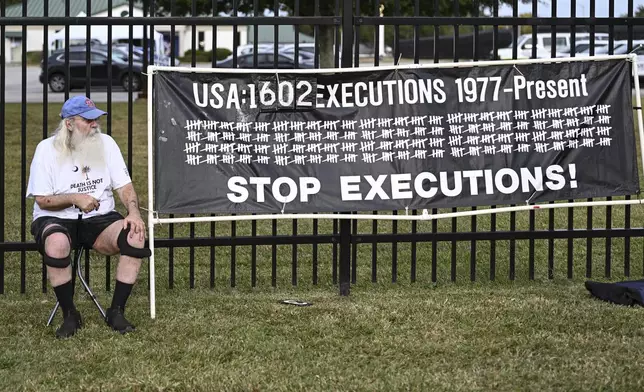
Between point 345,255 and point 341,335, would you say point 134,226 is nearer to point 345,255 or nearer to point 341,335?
point 341,335

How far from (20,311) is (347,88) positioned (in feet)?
8.21

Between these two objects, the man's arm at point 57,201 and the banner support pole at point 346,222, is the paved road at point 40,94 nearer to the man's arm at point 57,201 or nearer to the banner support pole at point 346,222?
the banner support pole at point 346,222

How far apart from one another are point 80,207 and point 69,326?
69 centimetres

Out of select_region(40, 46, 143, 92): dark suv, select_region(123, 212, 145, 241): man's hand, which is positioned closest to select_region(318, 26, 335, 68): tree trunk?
select_region(123, 212, 145, 241): man's hand

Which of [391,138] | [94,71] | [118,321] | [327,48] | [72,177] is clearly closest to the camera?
[118,321]

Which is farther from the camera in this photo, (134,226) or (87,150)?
(87,150)

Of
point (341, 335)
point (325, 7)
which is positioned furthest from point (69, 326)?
point (325, 7)

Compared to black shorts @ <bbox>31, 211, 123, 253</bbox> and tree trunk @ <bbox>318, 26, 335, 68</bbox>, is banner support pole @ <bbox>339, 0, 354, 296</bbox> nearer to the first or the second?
black shorts @ <bbox>31, 211, 123, 253</bbox>

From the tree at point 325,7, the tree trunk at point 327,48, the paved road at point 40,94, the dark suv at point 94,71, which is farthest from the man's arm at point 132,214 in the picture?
the dark suv at point 94,71

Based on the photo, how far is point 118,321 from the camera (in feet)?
19.4

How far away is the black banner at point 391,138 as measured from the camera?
6512 mm

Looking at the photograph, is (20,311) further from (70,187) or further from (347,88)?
(347,88)

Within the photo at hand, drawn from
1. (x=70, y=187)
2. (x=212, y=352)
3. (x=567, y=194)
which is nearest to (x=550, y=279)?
(x=567, y=194)

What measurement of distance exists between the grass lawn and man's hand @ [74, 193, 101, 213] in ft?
2.26
